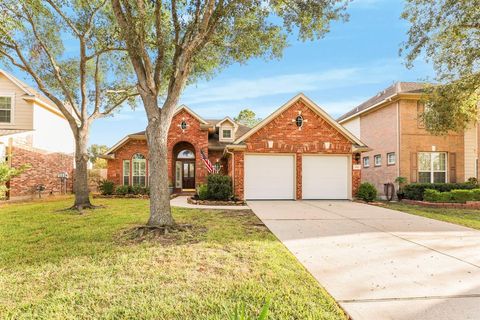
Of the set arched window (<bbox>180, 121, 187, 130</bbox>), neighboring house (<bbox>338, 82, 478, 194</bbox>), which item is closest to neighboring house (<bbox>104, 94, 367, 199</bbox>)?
neighboring house (<bbox>338, 82, 478, 194</bbox>)

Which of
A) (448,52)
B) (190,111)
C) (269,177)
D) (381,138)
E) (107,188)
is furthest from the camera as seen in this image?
(190,111)

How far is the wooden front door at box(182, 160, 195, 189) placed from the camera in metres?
21.5

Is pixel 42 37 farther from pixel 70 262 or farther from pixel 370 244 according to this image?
pixel 370 244

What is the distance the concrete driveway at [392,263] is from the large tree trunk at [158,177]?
2.82m

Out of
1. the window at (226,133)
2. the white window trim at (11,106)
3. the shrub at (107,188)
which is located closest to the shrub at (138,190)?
the shrub at (107,188)

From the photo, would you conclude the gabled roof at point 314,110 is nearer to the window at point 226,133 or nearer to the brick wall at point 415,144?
the brick wall at point 415,144

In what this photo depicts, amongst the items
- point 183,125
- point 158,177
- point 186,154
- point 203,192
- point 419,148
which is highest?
point 183,125

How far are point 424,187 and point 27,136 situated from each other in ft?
75.7

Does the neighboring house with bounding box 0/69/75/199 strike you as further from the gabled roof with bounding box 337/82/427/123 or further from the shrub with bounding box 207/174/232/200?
the gabled roof with bounding box 337/82/427/123

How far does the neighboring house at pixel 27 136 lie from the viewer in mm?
16109

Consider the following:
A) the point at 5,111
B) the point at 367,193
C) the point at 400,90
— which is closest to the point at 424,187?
the point at 367,193

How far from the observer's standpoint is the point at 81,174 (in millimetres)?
11688

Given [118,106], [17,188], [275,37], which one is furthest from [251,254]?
[17,188]

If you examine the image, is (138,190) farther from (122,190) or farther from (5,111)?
(5,111)
